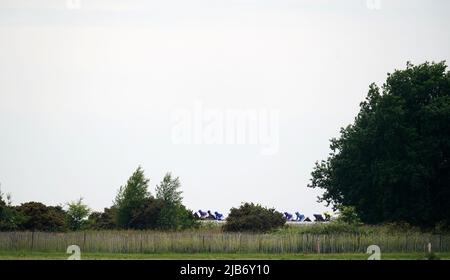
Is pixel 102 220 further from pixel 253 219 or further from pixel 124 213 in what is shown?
pixel 253 219

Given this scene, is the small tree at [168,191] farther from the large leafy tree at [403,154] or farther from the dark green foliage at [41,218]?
the large leafy tree at [403,154]

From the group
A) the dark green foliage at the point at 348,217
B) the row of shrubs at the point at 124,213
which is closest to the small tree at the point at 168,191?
the row of shrubs at the point at 124,213

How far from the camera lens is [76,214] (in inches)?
1543

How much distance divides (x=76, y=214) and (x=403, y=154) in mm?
20440

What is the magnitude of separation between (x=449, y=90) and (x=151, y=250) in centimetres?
2423

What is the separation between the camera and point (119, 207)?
37.5 m

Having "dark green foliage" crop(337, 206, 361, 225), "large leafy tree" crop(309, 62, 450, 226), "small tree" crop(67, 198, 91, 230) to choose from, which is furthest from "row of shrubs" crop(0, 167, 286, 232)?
"large leafy tree" crop(309, 62, 450, 226)

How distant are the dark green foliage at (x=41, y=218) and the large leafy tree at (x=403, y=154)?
19.8 m

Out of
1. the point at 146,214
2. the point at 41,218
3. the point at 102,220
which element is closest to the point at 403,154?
the point at 146,214

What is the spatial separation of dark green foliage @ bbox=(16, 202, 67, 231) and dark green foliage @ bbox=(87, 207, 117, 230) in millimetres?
2022

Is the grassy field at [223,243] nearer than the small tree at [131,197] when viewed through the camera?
Yes

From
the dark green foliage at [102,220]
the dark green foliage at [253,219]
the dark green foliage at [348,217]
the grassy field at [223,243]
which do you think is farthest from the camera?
the dark green foliage at [253,219]

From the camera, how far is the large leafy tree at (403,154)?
42781mm

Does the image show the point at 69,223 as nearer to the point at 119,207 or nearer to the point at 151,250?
the point at 119,207
